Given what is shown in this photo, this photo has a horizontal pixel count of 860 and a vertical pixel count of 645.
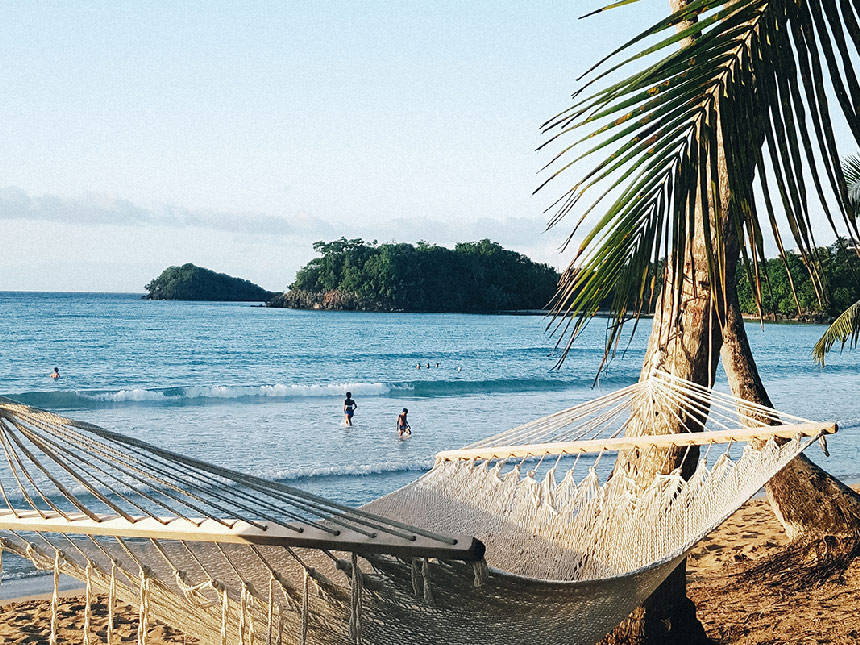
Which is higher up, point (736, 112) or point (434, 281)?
point (434, 281)

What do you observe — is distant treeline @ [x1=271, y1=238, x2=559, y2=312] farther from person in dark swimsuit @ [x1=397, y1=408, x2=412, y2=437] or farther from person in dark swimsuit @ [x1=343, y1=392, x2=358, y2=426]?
person in dark swimsuit @ [x1=397, y1=408, x2=412, y2=437]

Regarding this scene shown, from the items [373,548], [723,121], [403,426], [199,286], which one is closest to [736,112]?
[723,121]

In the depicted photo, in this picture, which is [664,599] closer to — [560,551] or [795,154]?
[560,551]

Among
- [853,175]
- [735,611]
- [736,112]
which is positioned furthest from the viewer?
[853,175]

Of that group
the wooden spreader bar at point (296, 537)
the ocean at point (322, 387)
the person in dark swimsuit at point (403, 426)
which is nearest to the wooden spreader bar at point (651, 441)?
the wooden spreader bar at point (296, 537)

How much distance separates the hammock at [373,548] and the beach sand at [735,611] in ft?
3.05

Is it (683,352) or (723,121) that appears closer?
(723,121)

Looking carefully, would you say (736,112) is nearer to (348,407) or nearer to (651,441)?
(651,441)

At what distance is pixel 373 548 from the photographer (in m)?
1.35

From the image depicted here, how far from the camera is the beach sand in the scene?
112 inches

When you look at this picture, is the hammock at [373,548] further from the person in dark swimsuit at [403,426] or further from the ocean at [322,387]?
the person in dark swimsuit at [403,426]

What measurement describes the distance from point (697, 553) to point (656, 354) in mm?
2487

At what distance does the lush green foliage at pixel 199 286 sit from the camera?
60.6 m

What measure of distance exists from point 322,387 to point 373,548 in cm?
1484
